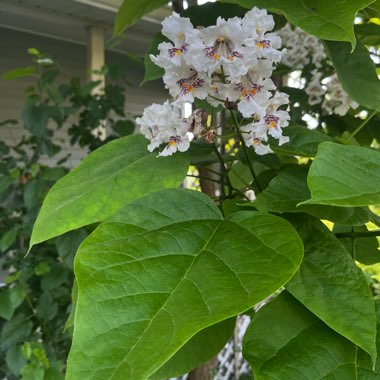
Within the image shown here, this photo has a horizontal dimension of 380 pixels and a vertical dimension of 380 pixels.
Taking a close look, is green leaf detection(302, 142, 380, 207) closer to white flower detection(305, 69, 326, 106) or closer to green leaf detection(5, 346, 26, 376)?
white flower detection(305, 69, 326, 106)

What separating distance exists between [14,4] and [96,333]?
82.7 inches

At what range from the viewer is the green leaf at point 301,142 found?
58 cm

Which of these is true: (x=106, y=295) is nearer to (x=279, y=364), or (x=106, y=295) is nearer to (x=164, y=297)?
(x=164, y=297)

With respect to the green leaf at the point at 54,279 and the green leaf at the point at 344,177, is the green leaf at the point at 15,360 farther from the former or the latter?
the green leaf at the point at 344,177

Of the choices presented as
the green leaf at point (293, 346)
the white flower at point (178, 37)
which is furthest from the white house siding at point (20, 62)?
the green leaf at point (293, 346)

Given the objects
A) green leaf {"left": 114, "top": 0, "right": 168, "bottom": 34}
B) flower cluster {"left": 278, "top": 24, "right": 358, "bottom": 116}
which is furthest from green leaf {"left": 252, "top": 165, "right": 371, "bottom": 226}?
flower cluster {"left": 278, "top": 24, "right": 358, "bottom": 116}

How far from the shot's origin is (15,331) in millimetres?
1541

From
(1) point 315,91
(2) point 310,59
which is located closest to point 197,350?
(1) point 315,91

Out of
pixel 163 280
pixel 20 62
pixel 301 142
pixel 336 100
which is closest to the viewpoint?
pixel 163 280

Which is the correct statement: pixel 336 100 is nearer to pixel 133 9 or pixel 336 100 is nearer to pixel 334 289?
pixel 133 9

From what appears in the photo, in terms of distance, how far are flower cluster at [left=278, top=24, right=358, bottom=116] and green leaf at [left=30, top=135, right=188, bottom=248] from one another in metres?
0.52

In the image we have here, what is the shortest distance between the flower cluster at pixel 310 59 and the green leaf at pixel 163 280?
0.62m

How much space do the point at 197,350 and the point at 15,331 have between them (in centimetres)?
112

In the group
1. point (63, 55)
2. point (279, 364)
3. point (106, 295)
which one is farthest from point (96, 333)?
point (63, 55)
